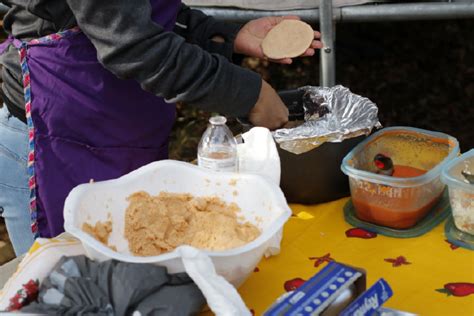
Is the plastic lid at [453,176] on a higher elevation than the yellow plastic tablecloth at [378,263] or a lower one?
higher

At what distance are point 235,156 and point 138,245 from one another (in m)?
0.26

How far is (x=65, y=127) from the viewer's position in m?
1.37

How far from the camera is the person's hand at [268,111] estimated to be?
51.6 inches

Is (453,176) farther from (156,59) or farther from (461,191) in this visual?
(156,59)

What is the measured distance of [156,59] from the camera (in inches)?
45.7

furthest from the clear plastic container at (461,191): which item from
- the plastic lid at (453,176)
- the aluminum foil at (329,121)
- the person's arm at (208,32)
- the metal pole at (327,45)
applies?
the metal pole at (327,45)

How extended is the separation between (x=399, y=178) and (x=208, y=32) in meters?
0.58

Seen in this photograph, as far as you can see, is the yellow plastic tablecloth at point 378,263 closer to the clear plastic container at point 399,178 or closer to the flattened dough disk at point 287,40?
the clear plastic container at point 399,178

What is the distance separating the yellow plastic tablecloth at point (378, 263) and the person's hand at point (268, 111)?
200 millimetres

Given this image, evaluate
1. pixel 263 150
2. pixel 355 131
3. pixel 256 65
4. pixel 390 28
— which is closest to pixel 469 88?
pixel 390 28

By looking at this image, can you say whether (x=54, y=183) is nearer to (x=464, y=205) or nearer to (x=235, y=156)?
(x=235, y=156)

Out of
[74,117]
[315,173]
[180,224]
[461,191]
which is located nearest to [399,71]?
[315,173]

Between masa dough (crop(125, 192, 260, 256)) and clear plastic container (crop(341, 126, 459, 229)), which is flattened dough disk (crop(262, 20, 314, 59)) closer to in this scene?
clear plastic container (crop(341, 126, 459, 229))

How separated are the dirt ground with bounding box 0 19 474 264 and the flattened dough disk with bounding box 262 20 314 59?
1.78m
